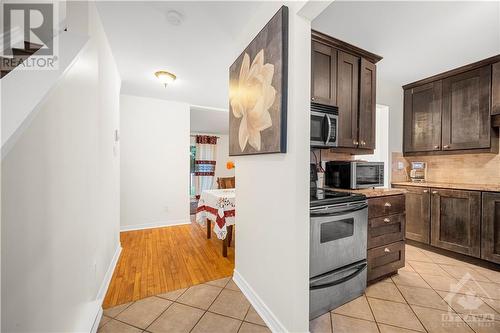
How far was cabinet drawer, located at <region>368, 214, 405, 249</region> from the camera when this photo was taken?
1.88 meters

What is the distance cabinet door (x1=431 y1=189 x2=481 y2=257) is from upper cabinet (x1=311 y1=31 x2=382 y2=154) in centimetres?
119

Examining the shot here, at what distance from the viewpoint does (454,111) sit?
8.84 feet

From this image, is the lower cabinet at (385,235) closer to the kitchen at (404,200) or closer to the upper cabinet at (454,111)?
the kitchen at (404,200)

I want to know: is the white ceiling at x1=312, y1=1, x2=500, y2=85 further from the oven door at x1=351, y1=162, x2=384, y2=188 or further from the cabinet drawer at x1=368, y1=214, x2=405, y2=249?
the cabinet drawer at x1=368, y1=214, x2=405, y2=249

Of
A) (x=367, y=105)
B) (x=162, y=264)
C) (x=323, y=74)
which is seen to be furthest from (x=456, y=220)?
(x=162, y=264)

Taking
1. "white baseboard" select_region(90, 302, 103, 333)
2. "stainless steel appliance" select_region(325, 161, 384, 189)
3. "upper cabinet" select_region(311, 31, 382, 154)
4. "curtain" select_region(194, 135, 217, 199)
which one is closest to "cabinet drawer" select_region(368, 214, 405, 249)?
"stainless steel appliance" select_region(325, 161, 384, 189)

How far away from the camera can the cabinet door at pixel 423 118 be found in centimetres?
285

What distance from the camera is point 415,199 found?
2.81 metres

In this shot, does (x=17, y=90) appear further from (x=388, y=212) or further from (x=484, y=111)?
(x=484, y=111)

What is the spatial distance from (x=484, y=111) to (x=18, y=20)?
4.03 meters

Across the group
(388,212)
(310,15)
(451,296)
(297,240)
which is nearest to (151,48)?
(310,15)

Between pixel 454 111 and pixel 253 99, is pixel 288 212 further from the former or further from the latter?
pixel 454 111

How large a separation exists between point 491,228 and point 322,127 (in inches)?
87.2

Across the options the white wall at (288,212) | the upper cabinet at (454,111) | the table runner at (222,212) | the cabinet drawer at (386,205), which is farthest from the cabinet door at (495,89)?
the table runner at (222,212)
